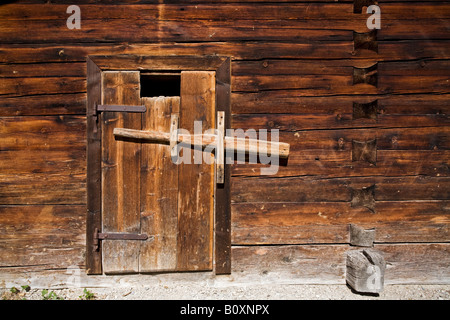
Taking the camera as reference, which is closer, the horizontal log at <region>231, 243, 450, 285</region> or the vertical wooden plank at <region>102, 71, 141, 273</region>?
the vertical wooden plank at <region>102, 71, 141, 273</region>

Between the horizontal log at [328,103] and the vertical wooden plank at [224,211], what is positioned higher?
the horizontal log at [328,103]

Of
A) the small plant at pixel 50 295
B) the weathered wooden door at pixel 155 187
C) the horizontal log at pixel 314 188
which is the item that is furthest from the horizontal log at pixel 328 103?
the small plant at pixel 50 295

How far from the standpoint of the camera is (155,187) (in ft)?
9.16

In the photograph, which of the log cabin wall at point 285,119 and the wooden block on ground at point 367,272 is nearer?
the wooden block on ground at point 367,272

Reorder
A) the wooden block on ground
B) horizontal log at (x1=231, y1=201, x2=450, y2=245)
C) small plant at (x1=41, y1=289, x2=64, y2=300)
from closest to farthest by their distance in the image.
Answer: the wooden block on ground
small plant at (x1=41, y1=289, x2=64, y2=300)
horizontal log at (x1=231, y1=201, x2=450, y2=245)

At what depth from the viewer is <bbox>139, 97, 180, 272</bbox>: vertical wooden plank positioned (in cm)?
278

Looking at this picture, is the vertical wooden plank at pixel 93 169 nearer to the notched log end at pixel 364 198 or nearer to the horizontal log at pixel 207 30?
the horizontal log at pixel 207 30

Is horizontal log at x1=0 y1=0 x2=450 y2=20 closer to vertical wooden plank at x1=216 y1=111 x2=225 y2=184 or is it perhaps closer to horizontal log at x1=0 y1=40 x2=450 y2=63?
horizontal log at x1=0 y1=40 x2=450 y2=63

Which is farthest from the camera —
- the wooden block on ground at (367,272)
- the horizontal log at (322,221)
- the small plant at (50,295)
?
the horizontal log at (322,221)

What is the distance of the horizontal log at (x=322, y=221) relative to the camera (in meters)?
2.87

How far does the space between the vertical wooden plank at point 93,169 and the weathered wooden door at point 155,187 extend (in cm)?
5

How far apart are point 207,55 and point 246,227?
5.80 ft

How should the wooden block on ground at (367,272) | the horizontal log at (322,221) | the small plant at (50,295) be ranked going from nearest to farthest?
→ the wooden block on ground at (367,272)
the small plant at (50,295)
the horizontal log at (322,221)

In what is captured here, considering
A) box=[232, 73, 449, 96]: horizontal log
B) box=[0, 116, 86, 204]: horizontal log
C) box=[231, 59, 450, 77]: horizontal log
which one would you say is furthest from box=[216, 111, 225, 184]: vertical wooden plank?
box=[0, 116, 86, 204]: horizontal log
